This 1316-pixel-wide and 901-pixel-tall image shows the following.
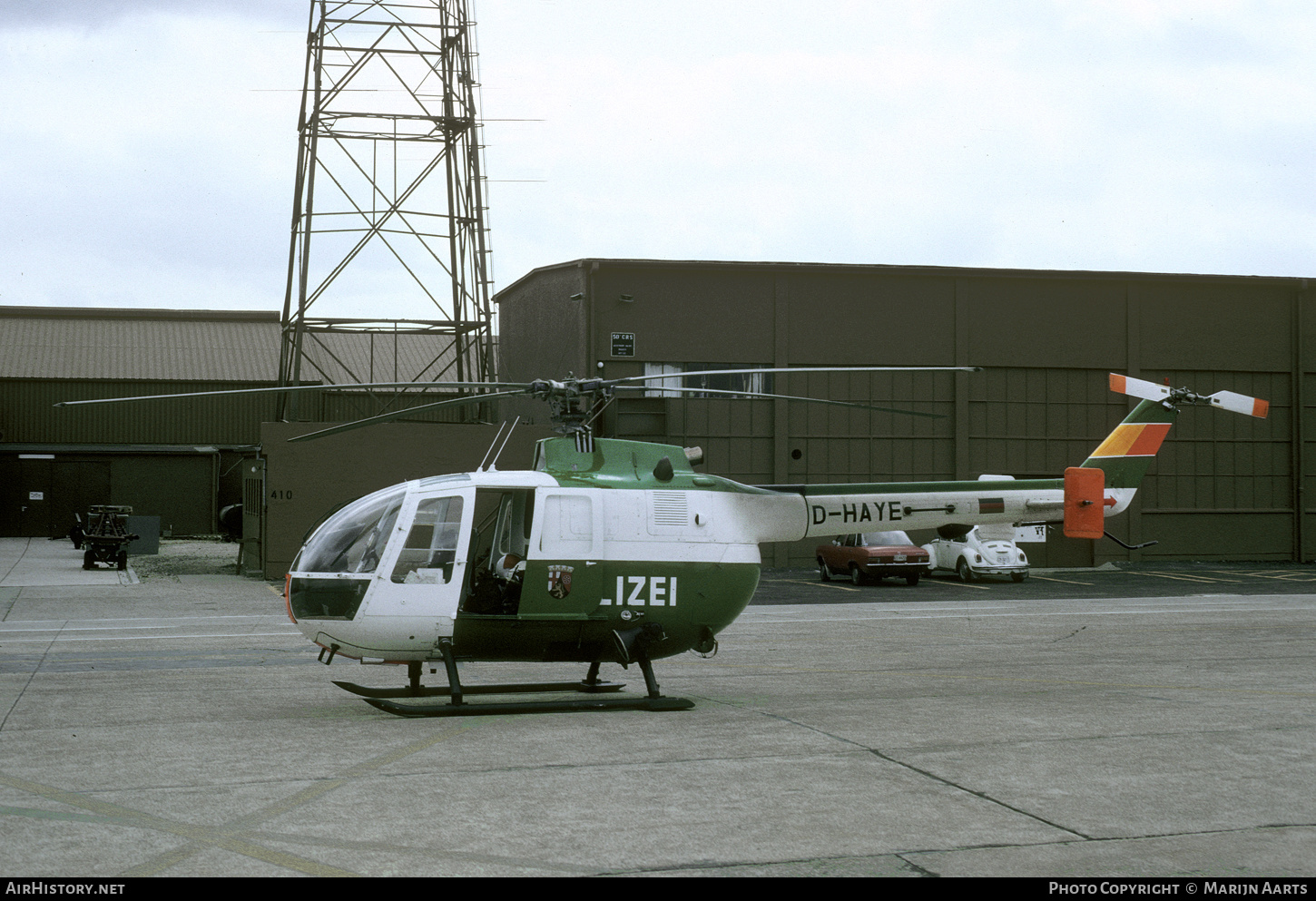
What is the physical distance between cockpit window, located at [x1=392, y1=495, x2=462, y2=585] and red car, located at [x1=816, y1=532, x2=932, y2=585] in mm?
18390

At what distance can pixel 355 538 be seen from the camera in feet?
34.6

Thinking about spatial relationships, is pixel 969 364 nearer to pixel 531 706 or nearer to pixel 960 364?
pixel 960 364

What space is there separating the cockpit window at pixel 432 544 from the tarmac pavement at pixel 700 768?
4.18 feet

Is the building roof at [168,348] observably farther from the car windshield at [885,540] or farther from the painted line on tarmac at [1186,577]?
the painted line on tarmac at [1186,577]

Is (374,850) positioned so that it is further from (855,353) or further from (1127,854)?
(855,353)

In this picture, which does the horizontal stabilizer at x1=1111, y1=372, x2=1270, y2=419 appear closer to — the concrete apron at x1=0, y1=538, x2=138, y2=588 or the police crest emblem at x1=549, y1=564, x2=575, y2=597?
the police crest emblem at x1=549, y1=564, x2=575, y2=597

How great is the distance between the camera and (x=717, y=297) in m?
34.7

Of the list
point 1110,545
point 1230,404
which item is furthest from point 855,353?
point 1230,404

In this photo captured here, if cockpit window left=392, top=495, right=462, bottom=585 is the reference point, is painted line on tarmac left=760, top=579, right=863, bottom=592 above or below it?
below

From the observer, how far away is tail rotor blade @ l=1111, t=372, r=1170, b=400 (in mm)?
14422

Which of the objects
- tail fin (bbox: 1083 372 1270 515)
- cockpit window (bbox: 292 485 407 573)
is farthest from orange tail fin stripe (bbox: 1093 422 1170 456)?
cockpit window (bbox: 292 485 407 573)

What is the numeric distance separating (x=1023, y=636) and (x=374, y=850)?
1332cm

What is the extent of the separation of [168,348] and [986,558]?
1580 inches

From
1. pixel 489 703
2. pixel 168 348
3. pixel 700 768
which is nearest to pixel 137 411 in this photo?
pixel 168 348
